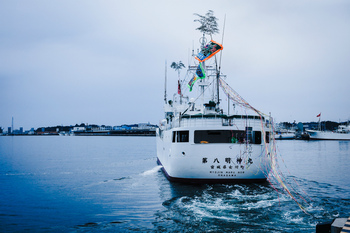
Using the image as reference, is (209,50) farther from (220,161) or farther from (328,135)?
(328,135)

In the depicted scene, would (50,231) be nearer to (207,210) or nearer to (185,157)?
(207,210)

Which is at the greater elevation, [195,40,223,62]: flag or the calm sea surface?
[195,40,223,62]: flag

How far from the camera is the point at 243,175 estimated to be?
65.1ft

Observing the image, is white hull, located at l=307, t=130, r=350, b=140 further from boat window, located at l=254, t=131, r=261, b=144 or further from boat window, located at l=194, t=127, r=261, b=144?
boat window, located at l=194, t=127, r=261, b=144

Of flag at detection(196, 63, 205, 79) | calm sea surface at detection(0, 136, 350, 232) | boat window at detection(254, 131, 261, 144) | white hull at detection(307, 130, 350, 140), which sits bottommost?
calm sea surface at detection(0, 136, 350, 232)

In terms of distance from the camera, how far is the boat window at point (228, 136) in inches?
799

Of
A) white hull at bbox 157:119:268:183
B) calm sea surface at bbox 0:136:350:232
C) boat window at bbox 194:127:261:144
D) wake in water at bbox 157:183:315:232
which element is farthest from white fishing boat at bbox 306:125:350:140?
wake in water at bbox 157:183:315:232

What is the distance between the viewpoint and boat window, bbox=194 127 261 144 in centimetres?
2030

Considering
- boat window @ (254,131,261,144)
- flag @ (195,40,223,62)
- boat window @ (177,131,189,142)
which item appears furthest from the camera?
flag @ (195,40,223,62)

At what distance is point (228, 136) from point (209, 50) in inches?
314

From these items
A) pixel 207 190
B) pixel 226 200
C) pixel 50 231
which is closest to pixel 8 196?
pixel 50 231

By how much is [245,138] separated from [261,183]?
3.78 meters

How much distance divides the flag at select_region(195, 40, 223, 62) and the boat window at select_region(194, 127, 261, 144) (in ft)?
23.1

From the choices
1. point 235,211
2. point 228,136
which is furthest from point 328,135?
point 235,211
